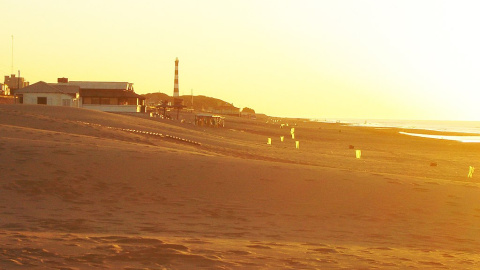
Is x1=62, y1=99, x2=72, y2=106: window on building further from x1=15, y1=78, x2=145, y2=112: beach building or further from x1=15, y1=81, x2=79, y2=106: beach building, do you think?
x1=15, y1=78, x2=145, y2=112: beach building

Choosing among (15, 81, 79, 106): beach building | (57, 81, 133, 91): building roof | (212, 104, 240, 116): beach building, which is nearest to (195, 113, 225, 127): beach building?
(57, 81, 133, 91): building roof

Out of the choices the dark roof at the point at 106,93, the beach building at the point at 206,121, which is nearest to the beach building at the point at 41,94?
the dark roof at the point at 106,93

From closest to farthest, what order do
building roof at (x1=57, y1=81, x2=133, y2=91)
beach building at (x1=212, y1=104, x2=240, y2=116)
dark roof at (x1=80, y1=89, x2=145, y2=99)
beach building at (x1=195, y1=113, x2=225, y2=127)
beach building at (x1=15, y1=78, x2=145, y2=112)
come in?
1. beach building at (x1=195, y1=113, x2=225, y2=127)
2. beach building at (x1=15, y1=78, x2=145, y2=112)
3. dark roof at (x1=80, y1=89, x2=145, y2=99)
4. building roof at (x1=57, y1=81, x2=133, y2=91)
5. beach building at (x1=212, y1=104, x2=240, y2=116)

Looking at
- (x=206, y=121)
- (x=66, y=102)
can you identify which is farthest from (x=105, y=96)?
(x=206, y=121)

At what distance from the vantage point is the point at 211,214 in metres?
11.3

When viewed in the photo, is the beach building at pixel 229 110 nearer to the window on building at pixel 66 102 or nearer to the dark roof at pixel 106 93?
the dark roof at pixel 106 93

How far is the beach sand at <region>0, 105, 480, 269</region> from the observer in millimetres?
7496

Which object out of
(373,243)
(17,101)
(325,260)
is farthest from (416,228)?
(17,101)

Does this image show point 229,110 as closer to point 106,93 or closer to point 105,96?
point 106,93

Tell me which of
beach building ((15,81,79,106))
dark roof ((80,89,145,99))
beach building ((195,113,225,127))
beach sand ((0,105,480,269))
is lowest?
beach sand ((0,105,480,269))

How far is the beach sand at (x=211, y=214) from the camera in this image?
7.50m

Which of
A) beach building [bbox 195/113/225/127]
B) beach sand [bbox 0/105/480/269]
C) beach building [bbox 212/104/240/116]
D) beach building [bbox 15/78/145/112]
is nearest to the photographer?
beach sand [bbox 0/105/480/269]

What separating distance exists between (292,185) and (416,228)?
13.9ft

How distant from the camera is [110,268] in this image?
262 inches
